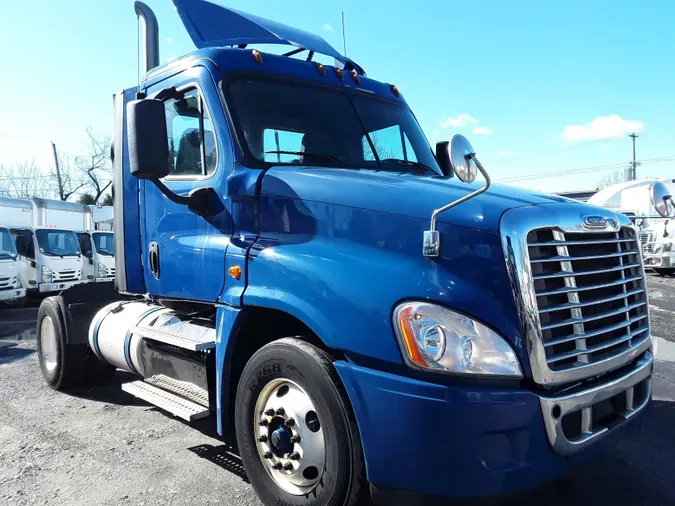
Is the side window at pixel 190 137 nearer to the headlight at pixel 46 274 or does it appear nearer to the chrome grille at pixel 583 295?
the chrome grille at pixel 583 295

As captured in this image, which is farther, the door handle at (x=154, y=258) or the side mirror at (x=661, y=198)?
the door handle at (x=154, y=258)

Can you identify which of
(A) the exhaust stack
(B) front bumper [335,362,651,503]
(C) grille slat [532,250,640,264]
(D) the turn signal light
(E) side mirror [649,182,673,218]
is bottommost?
(B) front bumper [335,362,651,503]

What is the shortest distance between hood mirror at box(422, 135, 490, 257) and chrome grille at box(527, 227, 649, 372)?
0.35 meters

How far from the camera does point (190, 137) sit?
3914 mm

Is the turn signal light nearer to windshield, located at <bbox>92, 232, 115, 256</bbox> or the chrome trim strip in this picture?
the chrome trim strip

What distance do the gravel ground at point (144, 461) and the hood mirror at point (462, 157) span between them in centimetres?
148

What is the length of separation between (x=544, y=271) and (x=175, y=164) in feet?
8.93

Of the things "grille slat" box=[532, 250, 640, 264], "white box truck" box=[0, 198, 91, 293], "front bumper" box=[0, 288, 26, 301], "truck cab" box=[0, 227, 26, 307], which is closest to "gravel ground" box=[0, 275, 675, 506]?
"grille slat" box=[532, 250, 640, 264]

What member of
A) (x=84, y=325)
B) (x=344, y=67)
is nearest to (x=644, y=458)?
(x=344, y=67)

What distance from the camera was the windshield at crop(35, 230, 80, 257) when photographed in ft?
51.9

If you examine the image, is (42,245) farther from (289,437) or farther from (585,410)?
(585,410)

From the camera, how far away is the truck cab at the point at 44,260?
15352 mm

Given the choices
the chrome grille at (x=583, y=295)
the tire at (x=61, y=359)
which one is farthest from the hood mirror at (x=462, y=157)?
the tire at (x=61, y=359)

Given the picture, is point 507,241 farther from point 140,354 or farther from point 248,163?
point 140,354
